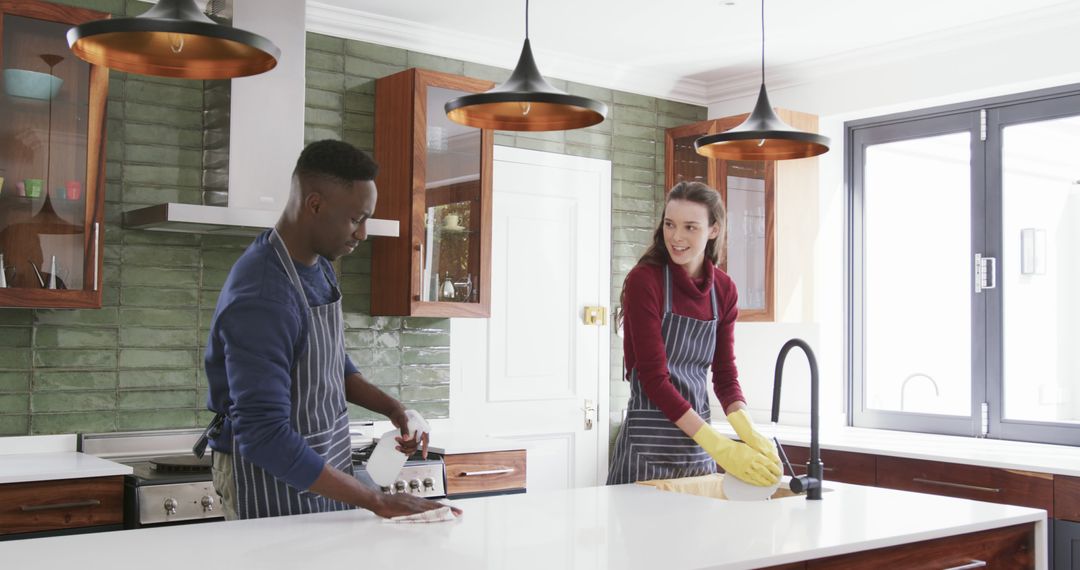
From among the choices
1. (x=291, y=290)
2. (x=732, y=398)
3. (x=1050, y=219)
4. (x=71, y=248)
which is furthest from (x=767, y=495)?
(x=1050, y=219)

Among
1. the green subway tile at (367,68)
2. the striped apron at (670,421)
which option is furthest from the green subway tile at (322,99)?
the striped apron at (670,421)

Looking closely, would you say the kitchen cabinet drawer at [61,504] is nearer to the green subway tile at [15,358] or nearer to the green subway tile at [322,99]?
the green subway tile at [15,358]

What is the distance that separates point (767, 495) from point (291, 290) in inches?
46.5

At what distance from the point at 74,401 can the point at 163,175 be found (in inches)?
33.9

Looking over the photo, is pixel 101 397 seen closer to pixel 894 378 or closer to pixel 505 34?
pixel 505 34

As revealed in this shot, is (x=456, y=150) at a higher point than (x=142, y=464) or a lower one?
higher

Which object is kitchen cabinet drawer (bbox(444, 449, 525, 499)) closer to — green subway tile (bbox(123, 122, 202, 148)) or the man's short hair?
green subway tile (bbox(123, 122, 202, 148))

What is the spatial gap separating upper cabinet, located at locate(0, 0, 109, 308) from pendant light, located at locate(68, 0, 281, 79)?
4.16 ft

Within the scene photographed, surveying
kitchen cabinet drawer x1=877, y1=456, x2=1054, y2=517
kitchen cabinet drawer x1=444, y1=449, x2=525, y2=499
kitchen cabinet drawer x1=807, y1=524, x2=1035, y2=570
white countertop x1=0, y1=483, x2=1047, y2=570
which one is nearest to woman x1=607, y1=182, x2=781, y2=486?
white countertop x1=0, y1=483, x2=1047, y2=570

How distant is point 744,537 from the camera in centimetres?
195

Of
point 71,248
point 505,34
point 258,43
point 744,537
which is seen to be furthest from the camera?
point 505,34

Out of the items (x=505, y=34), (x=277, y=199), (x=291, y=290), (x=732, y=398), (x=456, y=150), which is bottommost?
(x=732, y=398)

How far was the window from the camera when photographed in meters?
4.36

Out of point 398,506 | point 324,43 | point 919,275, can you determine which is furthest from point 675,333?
point 919,275
